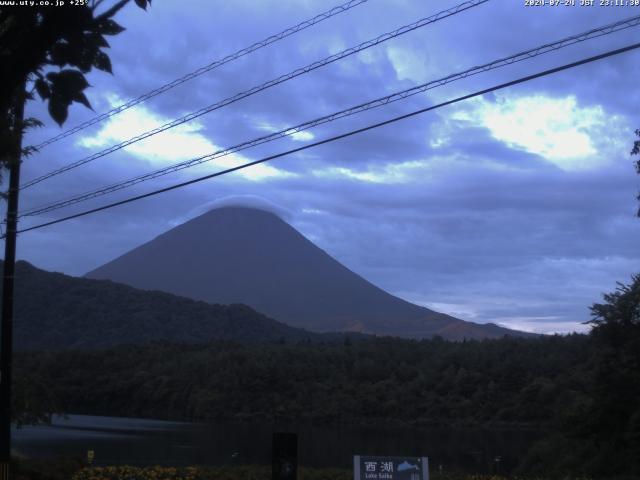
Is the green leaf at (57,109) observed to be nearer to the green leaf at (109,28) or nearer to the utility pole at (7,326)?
the green leaf at (109,28)

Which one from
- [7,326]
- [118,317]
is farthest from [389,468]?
[118,317]

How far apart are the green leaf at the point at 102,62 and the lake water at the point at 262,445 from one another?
21148mm

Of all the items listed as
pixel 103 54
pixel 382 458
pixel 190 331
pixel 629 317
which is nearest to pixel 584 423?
pixel 629 317

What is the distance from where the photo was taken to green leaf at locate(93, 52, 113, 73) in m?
5.57

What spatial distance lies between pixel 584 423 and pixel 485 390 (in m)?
46.1

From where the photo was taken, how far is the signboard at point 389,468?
11922 mm

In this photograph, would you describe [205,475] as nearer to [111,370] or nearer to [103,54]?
[103,54]

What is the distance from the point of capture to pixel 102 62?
221 inches

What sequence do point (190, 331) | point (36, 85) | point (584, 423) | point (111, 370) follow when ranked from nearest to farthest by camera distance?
point (36, 85) < point (584, 423) < point (111, 370) < point (190, 331)

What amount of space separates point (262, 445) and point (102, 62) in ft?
131

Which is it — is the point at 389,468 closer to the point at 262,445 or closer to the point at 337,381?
the point at 262,445

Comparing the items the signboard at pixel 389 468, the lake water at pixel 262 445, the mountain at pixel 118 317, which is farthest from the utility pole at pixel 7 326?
the mountain at pixel 118 317

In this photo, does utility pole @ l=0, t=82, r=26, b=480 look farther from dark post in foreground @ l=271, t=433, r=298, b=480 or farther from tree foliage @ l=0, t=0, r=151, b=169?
tree foliage @ l=0, t=0, r=151, b=169

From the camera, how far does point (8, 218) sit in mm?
15812
